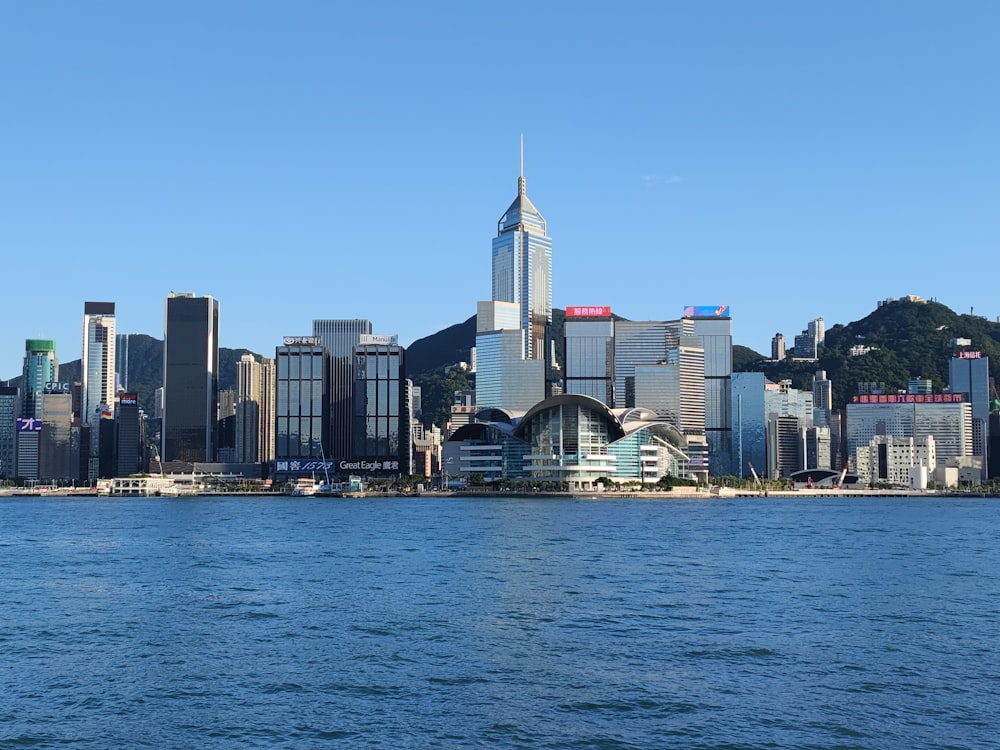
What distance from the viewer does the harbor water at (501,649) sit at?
2662 centimetres

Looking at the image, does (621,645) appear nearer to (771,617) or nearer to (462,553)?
(771,617)

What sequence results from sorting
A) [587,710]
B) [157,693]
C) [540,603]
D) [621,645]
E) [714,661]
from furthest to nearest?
[540,603], [621,645], [714,661], [157,693], [587,710]

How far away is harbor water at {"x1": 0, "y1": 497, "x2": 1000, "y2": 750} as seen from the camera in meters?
26.6

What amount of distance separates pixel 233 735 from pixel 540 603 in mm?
A: 20989

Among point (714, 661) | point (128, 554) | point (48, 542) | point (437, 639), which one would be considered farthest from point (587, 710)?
point (48, 542)

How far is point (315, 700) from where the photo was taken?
29.2 meters

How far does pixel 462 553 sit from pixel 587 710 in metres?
41.2

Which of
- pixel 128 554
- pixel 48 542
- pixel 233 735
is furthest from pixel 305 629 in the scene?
pixel 48 542

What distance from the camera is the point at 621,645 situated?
36344mm

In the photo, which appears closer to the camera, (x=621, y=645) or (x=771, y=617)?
(x=621, y=645)

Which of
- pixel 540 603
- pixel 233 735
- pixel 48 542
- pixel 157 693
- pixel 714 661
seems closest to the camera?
pixel 233 735

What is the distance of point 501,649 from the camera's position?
35688 mm

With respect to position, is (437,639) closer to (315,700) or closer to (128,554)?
(315,700)

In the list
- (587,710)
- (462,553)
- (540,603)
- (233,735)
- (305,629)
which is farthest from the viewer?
(462,553)
